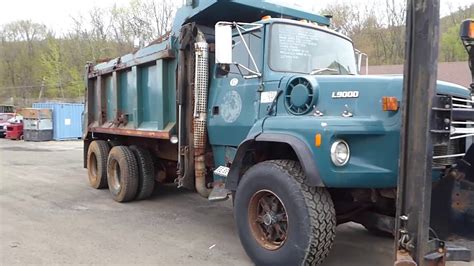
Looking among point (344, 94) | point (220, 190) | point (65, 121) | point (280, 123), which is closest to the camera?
point (344, 94)

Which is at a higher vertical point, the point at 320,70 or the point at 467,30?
the point at 467,30

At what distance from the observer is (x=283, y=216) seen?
409 cm

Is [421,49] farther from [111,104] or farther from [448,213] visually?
[111,104]

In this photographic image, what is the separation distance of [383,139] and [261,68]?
62.8 inches

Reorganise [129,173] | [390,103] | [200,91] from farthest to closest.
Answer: [129,173] < [200,91] < [390,103]

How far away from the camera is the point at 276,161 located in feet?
13.7

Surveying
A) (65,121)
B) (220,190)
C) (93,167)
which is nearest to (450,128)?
(220,190)

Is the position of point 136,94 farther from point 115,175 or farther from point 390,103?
point 390,103

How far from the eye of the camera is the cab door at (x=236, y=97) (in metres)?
4.80

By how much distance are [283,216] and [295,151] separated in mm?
658

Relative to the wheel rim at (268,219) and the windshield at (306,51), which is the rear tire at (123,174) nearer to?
the wheel rim at (268,219)

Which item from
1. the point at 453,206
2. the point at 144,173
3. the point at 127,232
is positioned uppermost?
the point at 453,206

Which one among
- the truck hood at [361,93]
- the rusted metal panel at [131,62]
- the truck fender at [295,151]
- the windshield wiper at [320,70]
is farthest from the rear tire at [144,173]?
the truck hood at [361,93]

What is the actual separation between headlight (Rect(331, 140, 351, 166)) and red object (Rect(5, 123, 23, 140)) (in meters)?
25.9
